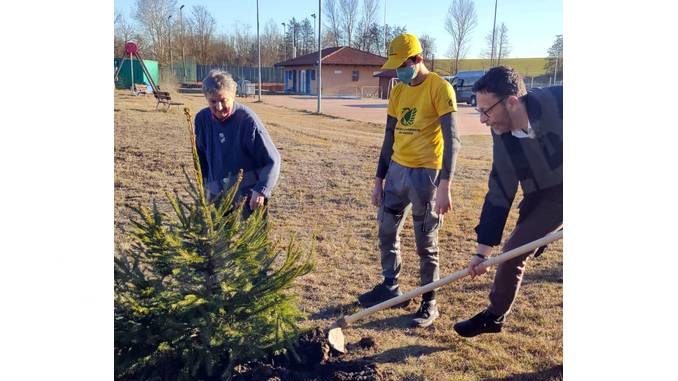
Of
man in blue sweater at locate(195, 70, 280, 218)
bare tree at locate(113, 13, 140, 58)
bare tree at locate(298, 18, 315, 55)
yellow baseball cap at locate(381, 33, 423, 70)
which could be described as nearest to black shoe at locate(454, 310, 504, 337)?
man in blue sweater at locate(195, 70, 280, 218)

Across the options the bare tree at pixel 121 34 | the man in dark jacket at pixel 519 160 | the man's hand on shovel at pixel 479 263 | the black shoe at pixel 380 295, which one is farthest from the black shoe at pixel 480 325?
the bare tree at pixel 121 34

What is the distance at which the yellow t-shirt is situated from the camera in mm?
2844

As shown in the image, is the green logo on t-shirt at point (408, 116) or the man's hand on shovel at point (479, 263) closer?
the man's hand on shovel at point (479, 263)

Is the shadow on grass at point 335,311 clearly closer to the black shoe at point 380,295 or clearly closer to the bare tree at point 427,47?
the black shoe at point 380,295

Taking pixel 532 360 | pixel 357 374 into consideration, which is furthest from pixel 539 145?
pixel 357 374

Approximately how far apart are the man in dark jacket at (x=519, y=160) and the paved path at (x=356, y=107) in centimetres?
62

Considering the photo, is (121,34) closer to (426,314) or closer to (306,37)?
(306,37)

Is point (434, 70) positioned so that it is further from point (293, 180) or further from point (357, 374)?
point (293, 180)

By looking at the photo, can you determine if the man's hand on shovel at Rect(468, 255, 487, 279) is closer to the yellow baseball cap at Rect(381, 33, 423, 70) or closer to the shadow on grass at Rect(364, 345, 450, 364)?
the shadow on grass at Rect(364, 345, 450, 364)

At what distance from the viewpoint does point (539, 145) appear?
2.41 m

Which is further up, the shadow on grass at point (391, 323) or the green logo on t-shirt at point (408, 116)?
the green logo on t-shirt at point (408, 116)

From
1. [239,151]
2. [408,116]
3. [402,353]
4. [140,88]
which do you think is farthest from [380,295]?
[140,88]

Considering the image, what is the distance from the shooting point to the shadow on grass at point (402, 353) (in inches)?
111

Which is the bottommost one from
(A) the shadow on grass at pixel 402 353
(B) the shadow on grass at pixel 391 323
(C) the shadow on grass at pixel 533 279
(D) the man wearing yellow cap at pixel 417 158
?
(A) the shadow on grass at pixel 402 353
